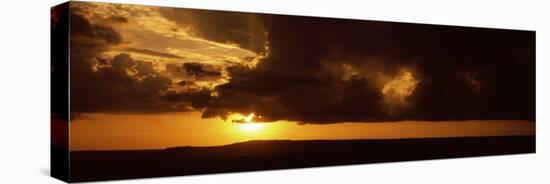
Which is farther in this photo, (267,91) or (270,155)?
(270,155)

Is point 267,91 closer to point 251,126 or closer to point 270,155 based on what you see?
point 251,126

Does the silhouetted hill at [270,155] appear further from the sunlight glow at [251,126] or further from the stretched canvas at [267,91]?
the sunlight glow at [251,126]

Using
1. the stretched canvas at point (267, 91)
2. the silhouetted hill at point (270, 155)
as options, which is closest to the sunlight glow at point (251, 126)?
the stretched canvas at point (267, 91)

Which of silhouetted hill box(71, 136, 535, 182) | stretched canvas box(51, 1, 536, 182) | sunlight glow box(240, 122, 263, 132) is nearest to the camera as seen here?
stretched canvas box(51, 1, 536, 182)

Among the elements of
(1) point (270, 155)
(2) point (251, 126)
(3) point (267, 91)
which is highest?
(3) point (267, 91)

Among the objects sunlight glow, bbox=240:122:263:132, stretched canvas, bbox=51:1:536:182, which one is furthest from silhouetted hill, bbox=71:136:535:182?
sunlight glow, bbox=240:122:263:132

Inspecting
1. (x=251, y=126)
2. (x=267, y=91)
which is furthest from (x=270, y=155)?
(x=267, y=91)

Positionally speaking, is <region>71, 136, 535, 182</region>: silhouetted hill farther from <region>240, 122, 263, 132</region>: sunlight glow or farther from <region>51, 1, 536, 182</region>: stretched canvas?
<region>240, 122, 263, 132</region>: sunlight glow
